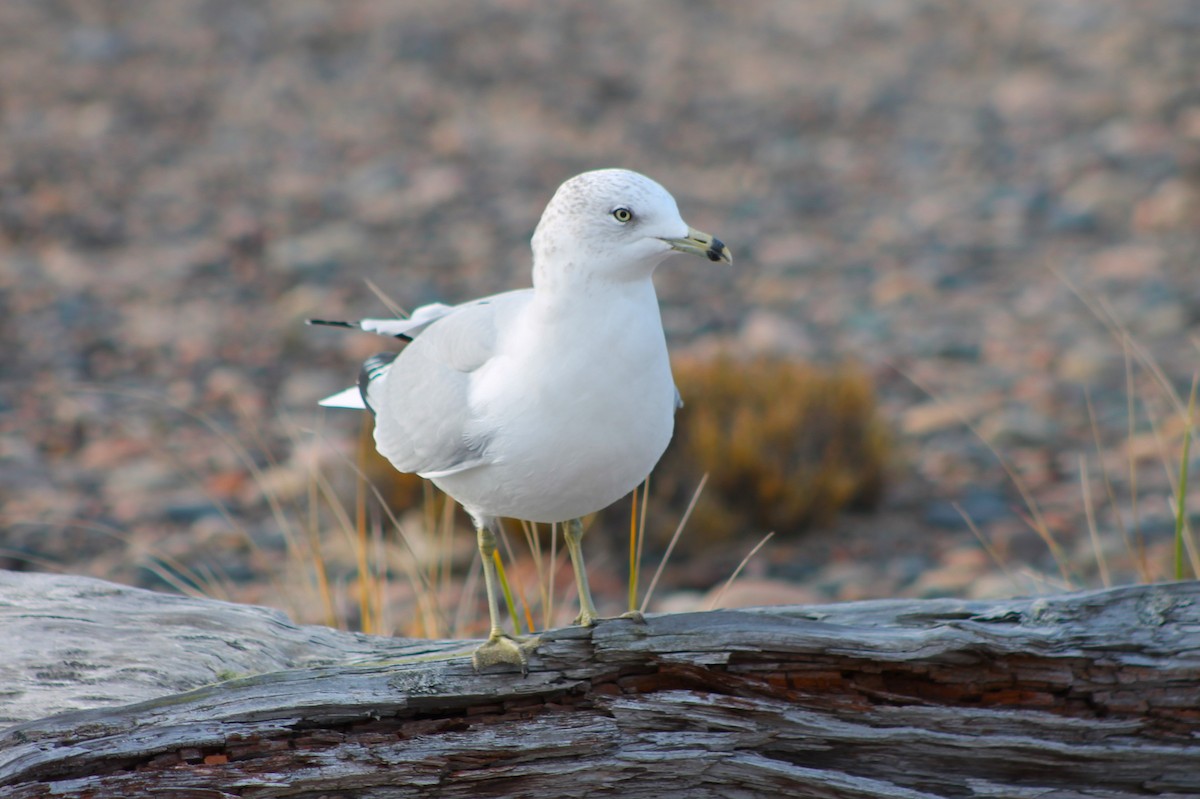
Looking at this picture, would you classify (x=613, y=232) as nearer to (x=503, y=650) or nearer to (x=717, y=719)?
(x=503, y=650)

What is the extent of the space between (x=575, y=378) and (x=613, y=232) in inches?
13.0

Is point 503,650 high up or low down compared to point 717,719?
up

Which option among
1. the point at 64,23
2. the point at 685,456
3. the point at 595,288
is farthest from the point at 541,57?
the point at 595,288

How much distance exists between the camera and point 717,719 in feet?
10.2

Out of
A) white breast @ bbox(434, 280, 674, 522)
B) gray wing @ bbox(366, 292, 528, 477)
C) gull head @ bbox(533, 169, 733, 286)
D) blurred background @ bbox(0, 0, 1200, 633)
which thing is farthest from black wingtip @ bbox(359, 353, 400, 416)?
gull head @ bbox(533, 169, 733, 286)

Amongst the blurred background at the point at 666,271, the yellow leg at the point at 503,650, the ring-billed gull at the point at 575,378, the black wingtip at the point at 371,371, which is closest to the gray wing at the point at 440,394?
the ring-billed gull at the point at 575,378

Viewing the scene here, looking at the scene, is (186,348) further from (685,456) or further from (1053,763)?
(1053,763)

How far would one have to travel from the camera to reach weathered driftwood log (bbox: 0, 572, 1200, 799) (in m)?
2.99

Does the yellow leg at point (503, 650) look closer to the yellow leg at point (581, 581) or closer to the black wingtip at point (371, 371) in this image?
the yellow leg at point (581, 581)

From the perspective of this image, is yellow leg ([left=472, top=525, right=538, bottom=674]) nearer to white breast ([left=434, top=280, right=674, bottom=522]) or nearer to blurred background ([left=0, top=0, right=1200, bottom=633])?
white breast ([left=434, top=280, right=674, bottom=522])

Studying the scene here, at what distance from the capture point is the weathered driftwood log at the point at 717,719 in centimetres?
299

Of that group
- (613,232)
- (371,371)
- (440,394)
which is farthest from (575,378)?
(371,371)

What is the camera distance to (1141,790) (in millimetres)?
2969

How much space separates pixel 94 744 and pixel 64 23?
1163 cm
